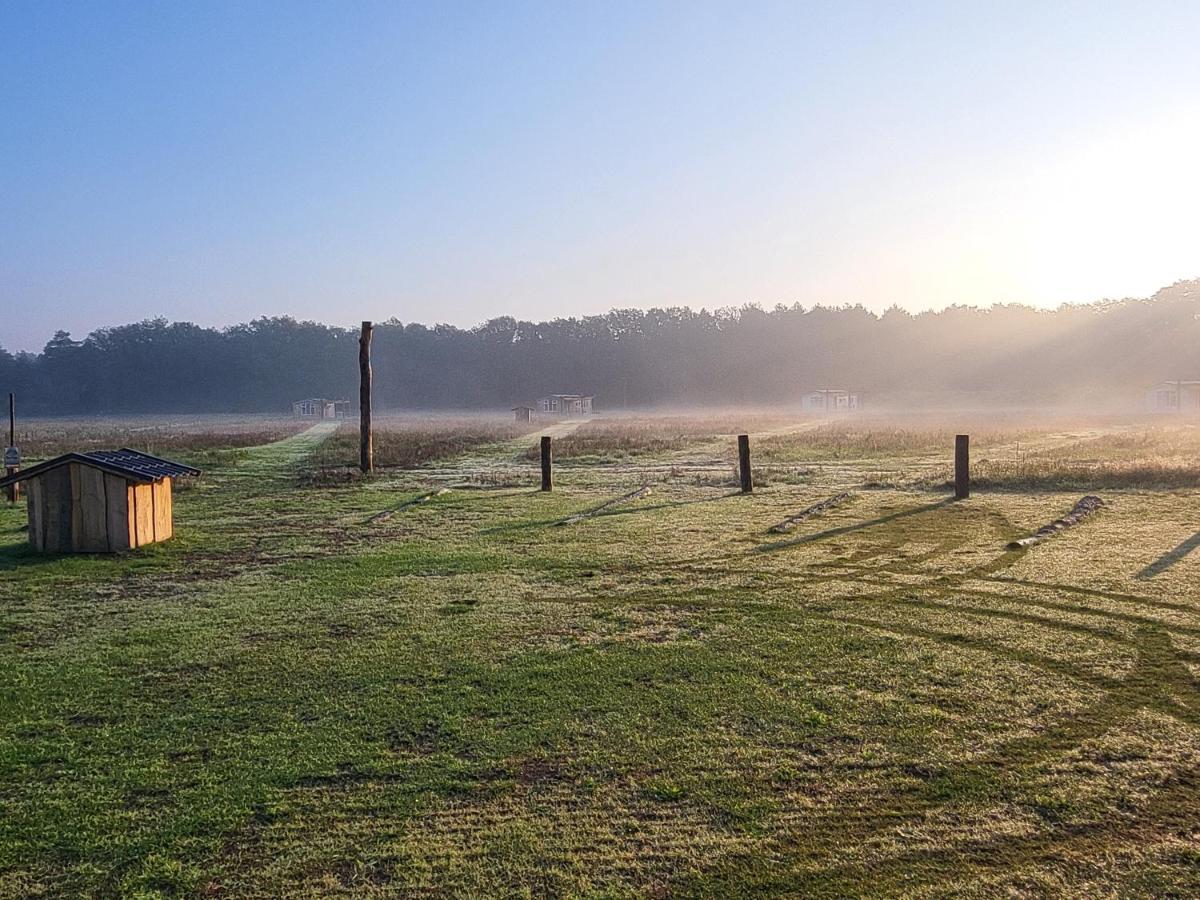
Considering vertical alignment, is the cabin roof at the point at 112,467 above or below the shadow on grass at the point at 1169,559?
above

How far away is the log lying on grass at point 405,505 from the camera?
15620mm

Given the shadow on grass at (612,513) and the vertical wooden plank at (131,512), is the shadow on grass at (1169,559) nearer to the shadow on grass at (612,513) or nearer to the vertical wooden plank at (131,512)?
the shadow on grass at (612,513)

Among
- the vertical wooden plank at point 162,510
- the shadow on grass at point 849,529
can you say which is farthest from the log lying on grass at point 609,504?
the vertical wooden plank at point 162,510

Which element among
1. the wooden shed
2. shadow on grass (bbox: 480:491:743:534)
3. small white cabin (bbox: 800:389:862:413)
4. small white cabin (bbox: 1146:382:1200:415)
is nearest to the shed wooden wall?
the wooden shed

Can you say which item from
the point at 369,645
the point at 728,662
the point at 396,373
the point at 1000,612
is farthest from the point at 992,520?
the point at 396,373

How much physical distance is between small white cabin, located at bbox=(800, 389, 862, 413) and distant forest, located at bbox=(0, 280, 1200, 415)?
21319mm

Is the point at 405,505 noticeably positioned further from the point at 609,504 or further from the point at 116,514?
the point at 116,514

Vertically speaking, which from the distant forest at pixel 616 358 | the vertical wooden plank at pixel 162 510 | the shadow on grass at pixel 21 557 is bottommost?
the shadow on grass at pixel 21 557

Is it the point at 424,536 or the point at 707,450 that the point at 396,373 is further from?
the point at 424,536

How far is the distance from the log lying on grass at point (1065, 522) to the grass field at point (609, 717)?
0.33m

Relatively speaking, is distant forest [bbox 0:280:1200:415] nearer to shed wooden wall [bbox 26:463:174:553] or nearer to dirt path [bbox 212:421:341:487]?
dirt path [bbox 212:421:341:487]

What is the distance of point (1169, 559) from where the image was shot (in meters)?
10.4

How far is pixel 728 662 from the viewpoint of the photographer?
690 cm

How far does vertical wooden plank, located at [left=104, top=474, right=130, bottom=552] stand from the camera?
39.5ft
